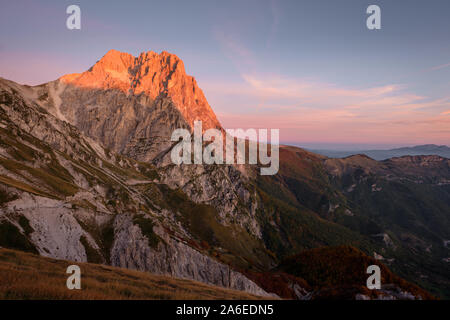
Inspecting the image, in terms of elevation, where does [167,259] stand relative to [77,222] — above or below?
below

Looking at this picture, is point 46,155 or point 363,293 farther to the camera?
point 46,155

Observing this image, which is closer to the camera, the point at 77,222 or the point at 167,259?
the point at 77,222

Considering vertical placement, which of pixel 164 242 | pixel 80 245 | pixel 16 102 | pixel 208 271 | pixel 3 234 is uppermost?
pixel 16 102

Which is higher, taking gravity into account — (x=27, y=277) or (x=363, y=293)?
(x=27, y=277)

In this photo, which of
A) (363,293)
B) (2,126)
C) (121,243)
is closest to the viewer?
(363,293)

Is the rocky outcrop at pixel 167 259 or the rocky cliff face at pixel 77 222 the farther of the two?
the rocky outcrop at pixel 167 259

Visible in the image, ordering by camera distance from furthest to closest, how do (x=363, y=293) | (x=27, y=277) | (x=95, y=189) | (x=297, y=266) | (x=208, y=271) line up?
(x=297, y=266)
(x=95, y=189)
(x=208, y=271)
(x=363, y=293)
(x=27, y=277)

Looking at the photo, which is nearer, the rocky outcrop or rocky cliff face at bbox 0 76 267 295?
rocky cliff face at bbox 0 76 267 295

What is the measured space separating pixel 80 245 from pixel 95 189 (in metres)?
67.1

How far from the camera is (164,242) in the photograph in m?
69.1
